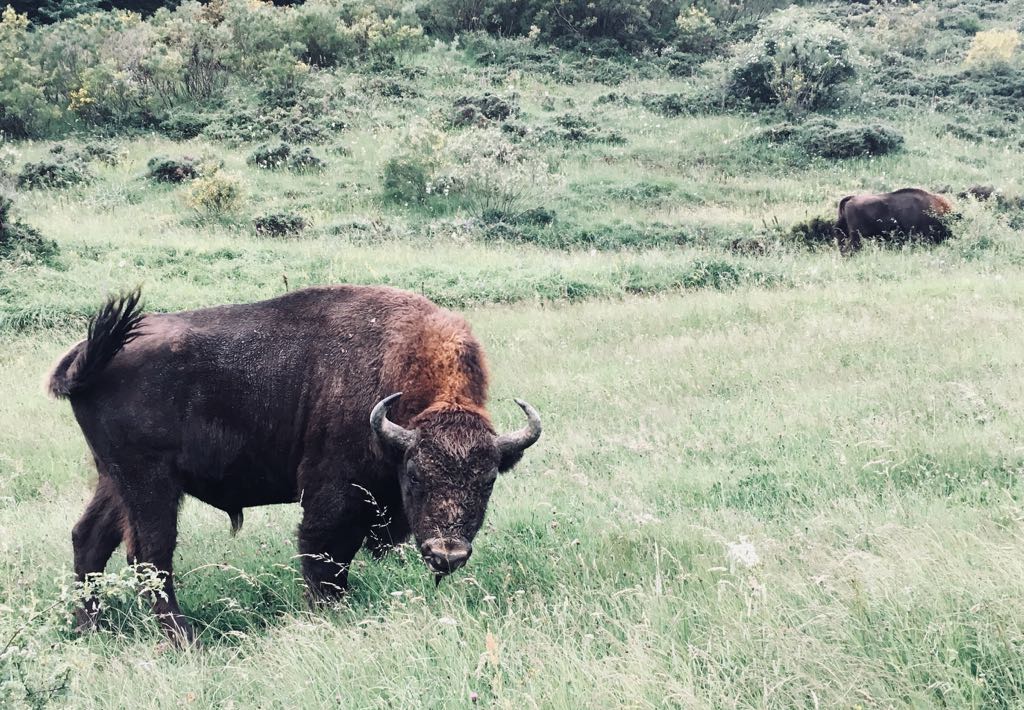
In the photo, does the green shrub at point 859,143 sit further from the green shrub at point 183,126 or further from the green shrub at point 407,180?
the green shrub at point 183,126

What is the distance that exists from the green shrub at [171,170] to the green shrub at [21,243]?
7.03 m

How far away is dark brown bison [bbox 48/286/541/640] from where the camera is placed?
553 cm

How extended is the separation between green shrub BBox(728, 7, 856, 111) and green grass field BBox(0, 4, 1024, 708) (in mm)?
11868

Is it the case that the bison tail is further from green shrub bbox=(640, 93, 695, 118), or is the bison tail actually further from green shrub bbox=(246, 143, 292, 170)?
green shrub bbox=(640, 93, 695, 118)

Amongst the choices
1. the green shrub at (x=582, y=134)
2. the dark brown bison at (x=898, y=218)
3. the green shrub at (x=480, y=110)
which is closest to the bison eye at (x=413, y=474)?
the dark brown bison at (x=898, y=218)

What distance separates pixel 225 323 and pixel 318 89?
2838cm

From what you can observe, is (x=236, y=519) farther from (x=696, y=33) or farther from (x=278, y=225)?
(x=696, y=33)

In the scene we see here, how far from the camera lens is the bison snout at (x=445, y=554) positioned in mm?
4699

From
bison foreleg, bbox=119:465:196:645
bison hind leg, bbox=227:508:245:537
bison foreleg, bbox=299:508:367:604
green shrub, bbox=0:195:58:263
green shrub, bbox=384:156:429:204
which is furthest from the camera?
green shrub, bbox=384:156:429:204

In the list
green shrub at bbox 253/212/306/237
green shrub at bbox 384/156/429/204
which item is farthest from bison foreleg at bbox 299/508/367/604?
green shrub at bbox 384/156/429/204

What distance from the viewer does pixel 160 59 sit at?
31828mm

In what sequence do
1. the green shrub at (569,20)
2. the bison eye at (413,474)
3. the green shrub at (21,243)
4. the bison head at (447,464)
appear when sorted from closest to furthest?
the bison head at (447,464) → the bison eye at (413,474) → the green shrub at (21,243) → the green shrub at (569,20)

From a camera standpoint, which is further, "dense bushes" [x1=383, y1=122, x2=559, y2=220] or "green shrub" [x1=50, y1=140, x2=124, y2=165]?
"green shrub" [x1=50, y1=140, x2=124, y2=165]

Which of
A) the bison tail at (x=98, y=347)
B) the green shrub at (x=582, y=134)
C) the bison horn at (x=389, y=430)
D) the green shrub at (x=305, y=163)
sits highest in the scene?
the bison tail at (x=98, y=347)
